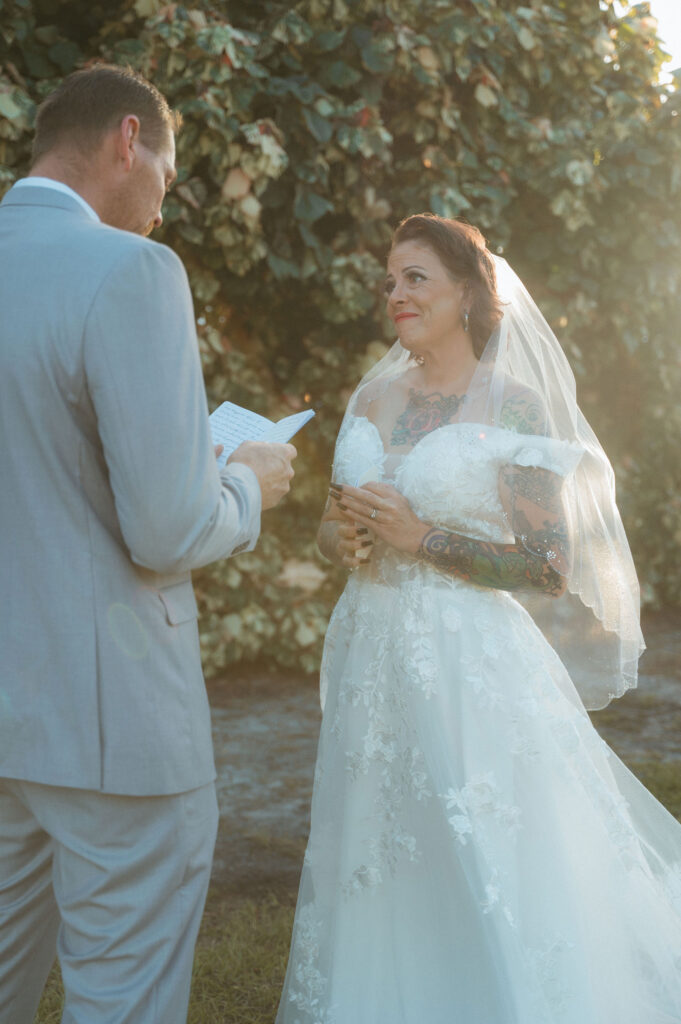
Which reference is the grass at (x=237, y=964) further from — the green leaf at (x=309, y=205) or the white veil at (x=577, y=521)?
the green leaf at (x=309, y=205)

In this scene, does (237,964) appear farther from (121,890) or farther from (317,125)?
(317,125)

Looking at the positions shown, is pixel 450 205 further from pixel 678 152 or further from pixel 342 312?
pixel 678 152

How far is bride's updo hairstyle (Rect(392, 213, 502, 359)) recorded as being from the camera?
2.96 metres

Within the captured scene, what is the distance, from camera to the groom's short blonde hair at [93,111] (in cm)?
171

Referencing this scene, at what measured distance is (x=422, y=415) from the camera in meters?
2.92

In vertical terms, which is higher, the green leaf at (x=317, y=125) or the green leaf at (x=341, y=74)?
the green leaf at (x=341, y=74)

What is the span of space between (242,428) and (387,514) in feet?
2.34

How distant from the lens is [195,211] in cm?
509

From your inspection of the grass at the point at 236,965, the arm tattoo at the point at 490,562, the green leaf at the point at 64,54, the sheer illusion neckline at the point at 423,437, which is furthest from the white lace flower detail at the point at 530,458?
the green leaf at the point at 64,54

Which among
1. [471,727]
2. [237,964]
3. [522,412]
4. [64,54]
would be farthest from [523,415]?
[64,54]

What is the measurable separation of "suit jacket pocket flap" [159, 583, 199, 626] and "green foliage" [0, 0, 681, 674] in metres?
3.34

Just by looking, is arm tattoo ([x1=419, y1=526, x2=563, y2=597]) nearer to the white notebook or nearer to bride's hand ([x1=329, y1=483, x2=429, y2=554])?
bride's hand ([x1=329, y1=483, x2=429, y2=554])

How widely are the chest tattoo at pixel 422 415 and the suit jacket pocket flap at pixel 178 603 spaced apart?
1.26m

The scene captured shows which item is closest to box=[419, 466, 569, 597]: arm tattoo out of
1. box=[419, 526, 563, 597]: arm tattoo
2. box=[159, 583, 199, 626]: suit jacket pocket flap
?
box=[419, 526, 563, 597]: arm tattoo
